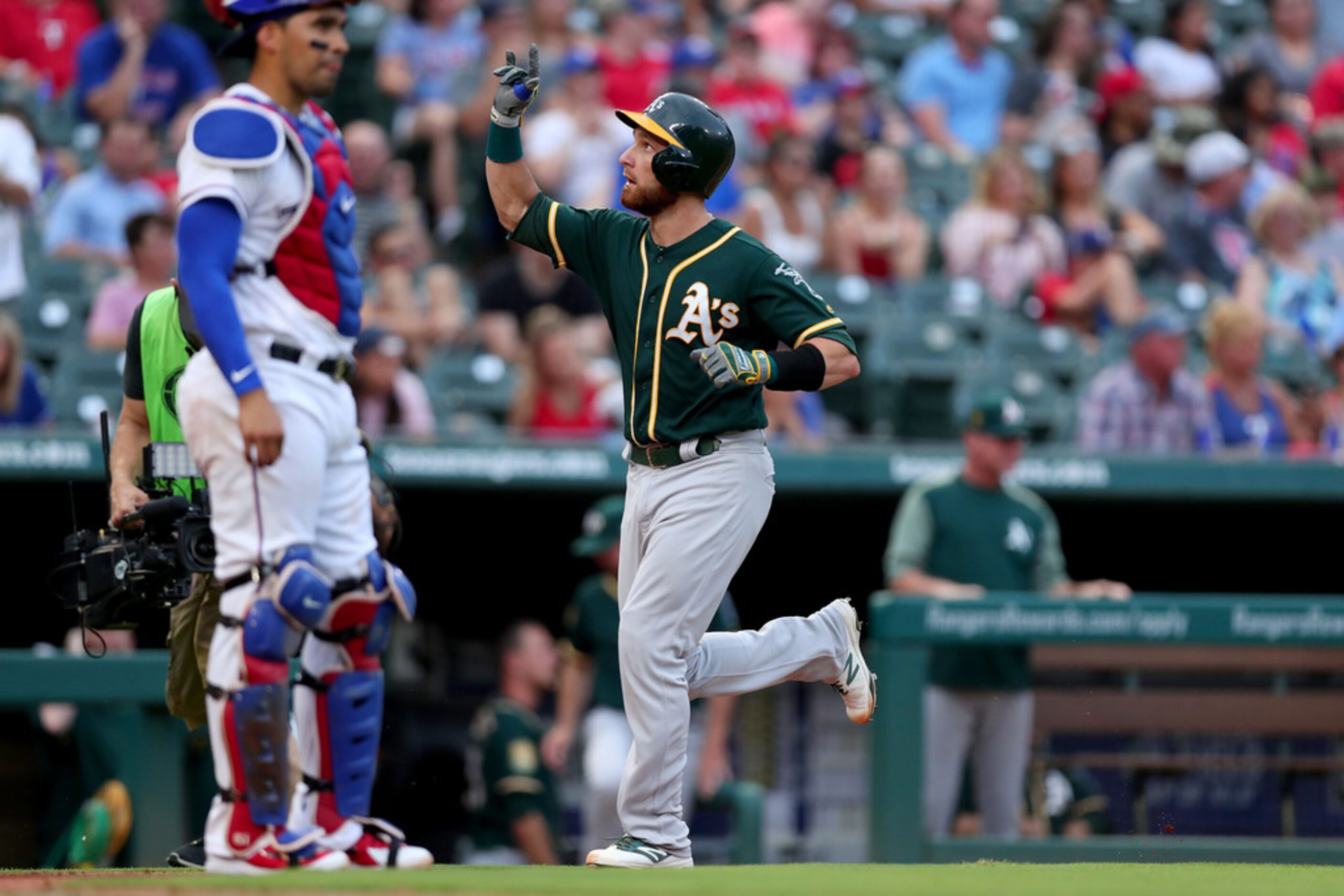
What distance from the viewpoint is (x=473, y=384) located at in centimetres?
845

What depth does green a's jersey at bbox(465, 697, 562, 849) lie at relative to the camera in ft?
23.6

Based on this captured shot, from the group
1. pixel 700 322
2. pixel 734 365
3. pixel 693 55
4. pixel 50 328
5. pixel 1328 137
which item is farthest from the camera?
pixel 1328 137

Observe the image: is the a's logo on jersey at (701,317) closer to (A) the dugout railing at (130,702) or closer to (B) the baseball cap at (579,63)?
(A) the dugout railing at (130,702)

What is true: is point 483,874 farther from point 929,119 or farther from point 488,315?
point 929,119

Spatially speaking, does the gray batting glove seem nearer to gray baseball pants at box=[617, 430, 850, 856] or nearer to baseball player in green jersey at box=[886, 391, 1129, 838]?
gray baseball pants at box=[617, 430, 850, 856]

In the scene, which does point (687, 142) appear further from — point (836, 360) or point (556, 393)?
point (556, 393)

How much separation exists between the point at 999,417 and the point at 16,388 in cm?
390

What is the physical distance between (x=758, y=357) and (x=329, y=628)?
114 centimetres

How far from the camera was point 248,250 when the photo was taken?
12.5ft

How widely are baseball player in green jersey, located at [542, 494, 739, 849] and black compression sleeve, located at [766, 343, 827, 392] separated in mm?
2605

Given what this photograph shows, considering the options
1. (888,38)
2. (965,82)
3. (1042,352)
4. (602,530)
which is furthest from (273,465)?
(888,38)

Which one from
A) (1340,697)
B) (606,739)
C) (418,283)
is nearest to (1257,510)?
(1340,697)

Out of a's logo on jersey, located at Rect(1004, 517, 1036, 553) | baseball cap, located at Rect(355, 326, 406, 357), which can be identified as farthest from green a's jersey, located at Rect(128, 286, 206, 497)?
a's logo on jersey, located at Rect(1004, 517, 1036, 553)

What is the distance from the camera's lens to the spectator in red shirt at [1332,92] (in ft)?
40.1
